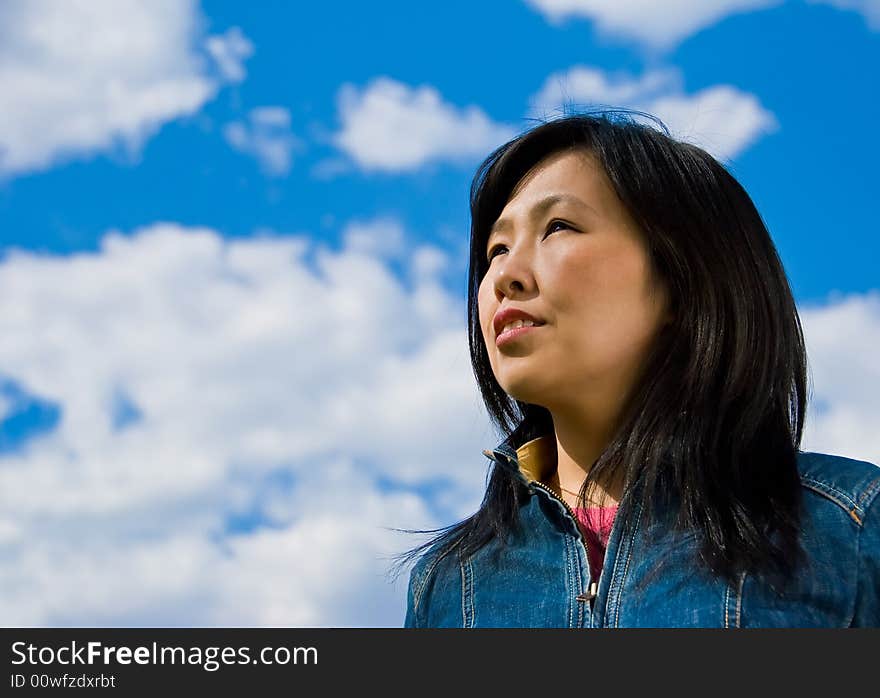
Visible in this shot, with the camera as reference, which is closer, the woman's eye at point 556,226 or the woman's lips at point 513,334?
the woman's lips at point 513,334

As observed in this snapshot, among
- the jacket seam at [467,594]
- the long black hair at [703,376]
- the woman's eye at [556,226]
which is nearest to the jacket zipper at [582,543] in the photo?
the long black hair at [703,376]

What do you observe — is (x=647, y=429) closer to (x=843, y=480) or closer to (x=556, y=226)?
(x=843, y=480)

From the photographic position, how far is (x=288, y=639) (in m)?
3.04

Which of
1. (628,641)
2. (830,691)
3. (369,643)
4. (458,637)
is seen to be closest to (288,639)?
(369,643)

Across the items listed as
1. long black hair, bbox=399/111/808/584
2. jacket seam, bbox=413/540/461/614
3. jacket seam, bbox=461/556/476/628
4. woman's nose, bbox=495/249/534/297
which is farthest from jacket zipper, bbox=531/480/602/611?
woman's nose, bbox=495/249/534/297

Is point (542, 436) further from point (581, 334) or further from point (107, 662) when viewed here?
point (107, 662)

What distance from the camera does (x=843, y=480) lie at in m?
3.08

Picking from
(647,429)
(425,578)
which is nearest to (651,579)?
(647,429)

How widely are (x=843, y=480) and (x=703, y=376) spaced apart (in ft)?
1.61

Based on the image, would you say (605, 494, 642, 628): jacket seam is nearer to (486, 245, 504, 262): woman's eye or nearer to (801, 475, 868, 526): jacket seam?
(801, 475, 868, 526): jacket seam

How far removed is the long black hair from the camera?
3037 millimetres

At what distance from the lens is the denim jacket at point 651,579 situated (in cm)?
283

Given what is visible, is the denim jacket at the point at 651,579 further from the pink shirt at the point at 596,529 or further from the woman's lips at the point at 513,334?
the woman's lips at the point at 513,334

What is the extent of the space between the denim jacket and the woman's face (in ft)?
1.18
